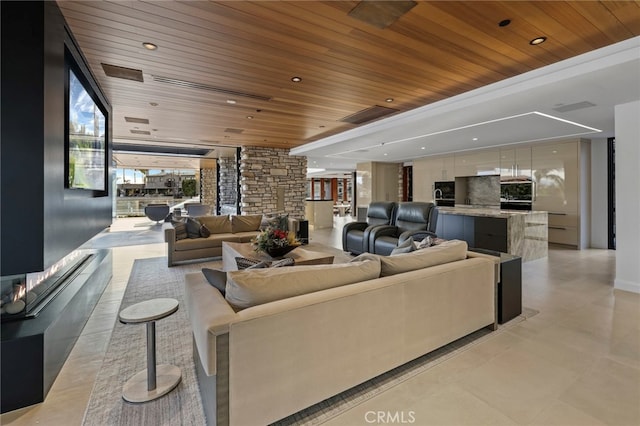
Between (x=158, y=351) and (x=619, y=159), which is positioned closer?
(x=158, y=351)

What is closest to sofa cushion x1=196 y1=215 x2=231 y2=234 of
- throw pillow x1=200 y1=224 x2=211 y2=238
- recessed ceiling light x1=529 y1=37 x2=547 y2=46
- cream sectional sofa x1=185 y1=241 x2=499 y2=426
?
throw pillow x1=200 y1=224 x2=211 y2=238

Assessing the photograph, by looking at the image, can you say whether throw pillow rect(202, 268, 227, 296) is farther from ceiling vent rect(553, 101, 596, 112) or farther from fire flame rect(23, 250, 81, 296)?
ceiling vent rect(553, 101, 596, 112)

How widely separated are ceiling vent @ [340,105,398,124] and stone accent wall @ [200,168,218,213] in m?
9.37

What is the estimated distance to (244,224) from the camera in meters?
6.20

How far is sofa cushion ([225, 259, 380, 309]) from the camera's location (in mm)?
1593

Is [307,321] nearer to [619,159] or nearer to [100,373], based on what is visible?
[100,373]

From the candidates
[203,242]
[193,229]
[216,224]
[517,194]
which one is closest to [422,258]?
[203,242]

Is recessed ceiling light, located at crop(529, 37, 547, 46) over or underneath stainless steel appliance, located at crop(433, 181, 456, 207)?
over

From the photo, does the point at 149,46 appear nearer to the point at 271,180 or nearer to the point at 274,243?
the point at 274,243

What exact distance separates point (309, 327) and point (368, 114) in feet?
13.7

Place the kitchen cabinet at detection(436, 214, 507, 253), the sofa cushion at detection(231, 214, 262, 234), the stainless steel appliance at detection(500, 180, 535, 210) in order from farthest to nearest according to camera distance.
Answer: the stainless steel appliance at detection(500, 180, 535, 210) → the sofa cushion at detection(231, 214, 262, 234) → the kitchen cabinet at detection(436, 214, 507, 253)

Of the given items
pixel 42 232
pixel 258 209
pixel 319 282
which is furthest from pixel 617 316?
pixel 258 209

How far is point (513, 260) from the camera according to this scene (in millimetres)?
2871

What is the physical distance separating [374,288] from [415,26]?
211cm
